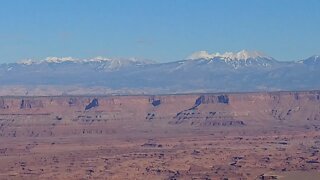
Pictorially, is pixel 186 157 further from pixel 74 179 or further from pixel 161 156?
pixel 74 179

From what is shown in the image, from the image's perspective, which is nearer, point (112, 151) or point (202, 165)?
point (202, 165)

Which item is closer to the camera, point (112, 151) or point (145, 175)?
point (145, 175)

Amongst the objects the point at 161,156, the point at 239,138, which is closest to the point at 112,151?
the point at 161,156

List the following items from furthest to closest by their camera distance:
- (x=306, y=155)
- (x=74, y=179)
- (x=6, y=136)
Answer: (x=6, y=136)
(x=306, y=155)
(x=74, y=179)

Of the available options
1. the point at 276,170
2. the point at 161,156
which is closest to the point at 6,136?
the point at 161,156

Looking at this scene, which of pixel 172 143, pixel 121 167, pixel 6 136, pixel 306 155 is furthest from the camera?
pixel 6 136

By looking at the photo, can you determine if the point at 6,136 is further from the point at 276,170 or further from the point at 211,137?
the point at 276,170

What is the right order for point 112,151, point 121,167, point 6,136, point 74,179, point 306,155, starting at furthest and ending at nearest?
point 6,136
point 112,151
point 306,155
point 121,167
point 74,179

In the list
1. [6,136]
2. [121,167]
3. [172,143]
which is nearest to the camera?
[121,167]
